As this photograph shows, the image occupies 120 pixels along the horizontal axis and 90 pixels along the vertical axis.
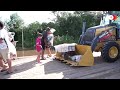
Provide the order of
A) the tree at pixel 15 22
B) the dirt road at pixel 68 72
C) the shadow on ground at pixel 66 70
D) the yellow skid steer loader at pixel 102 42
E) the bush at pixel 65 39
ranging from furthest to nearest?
the tree at pixel 15 22 → the bush at pixel 65 39 → the yellow skid steer loader at pixel 102 42 → the shadow on ground at pixel 66 70 → the dirt road at pixel 68 72

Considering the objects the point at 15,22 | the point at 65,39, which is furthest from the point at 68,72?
the point at 15,22

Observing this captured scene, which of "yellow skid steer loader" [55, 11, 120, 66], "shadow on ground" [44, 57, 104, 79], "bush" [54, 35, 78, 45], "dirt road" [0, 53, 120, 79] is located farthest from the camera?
"bush" [54, 35, 78, 45]

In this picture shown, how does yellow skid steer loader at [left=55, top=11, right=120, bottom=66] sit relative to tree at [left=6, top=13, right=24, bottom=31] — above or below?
below

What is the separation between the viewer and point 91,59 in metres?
6.53

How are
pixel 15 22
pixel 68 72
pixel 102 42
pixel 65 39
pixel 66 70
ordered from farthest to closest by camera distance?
pixel 15 22
pixel 65 39
pixel 102 42
pixel 66 70
pixel 68 72

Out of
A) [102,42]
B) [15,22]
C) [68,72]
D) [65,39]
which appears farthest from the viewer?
[15,22]

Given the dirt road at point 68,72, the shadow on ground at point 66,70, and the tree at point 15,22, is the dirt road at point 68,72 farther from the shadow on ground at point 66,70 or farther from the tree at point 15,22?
the tree at point 15,22

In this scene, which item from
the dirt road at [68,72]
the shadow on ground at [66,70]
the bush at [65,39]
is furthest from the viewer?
the bush at [65,39]

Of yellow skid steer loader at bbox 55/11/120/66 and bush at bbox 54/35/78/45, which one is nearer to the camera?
yellow skid steer loader at bbox 55/11/120/66

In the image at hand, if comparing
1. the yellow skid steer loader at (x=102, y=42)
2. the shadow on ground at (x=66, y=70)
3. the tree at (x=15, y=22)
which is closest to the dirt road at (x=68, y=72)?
the shadow on ground at (x=66, y=70)

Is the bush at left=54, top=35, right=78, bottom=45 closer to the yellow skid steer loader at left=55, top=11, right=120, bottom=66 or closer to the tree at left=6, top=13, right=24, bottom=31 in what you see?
the tree at left=6, top=13, right=24, bottom=31

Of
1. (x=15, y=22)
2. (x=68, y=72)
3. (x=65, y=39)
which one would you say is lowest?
(x=68, y=72)

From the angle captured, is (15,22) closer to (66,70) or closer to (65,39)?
(65,39)

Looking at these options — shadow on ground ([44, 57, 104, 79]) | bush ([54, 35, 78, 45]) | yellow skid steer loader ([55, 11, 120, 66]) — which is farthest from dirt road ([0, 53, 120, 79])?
bush ([54, 35, 78, 45])
